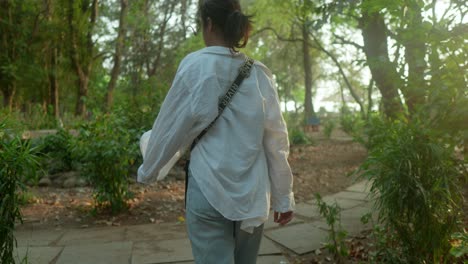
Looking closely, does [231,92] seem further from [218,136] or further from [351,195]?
[351,195]

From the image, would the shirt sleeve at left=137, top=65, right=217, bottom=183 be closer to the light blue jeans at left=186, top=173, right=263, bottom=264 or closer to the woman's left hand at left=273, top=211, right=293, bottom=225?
the light blue jeans at left=186, top=173, right=263, bottom=264

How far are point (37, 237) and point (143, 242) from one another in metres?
1.21

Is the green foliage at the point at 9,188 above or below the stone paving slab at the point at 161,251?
above

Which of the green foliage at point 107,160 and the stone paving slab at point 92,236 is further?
the green foliage at point 107,160

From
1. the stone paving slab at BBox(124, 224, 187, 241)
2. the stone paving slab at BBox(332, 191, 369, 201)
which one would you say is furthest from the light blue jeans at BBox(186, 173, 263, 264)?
the stone paving slab at BBox(332, 191, 369, 201)

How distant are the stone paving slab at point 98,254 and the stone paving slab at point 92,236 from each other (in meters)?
0.14

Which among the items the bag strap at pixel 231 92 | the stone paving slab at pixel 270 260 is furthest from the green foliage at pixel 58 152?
the bag strap at pixel 231 92

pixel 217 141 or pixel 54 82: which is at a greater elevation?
pixel 54 82

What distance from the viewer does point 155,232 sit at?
4523 millimetres

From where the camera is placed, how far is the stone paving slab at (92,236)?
421 cm

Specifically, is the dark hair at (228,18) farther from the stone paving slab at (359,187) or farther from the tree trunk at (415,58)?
the stone paving slab at (359,187)

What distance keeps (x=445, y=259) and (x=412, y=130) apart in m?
0.95

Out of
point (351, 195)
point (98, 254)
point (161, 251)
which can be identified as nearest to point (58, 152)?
point (98, 254)

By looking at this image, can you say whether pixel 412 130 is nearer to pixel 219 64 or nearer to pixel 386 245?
pixel 386 245
